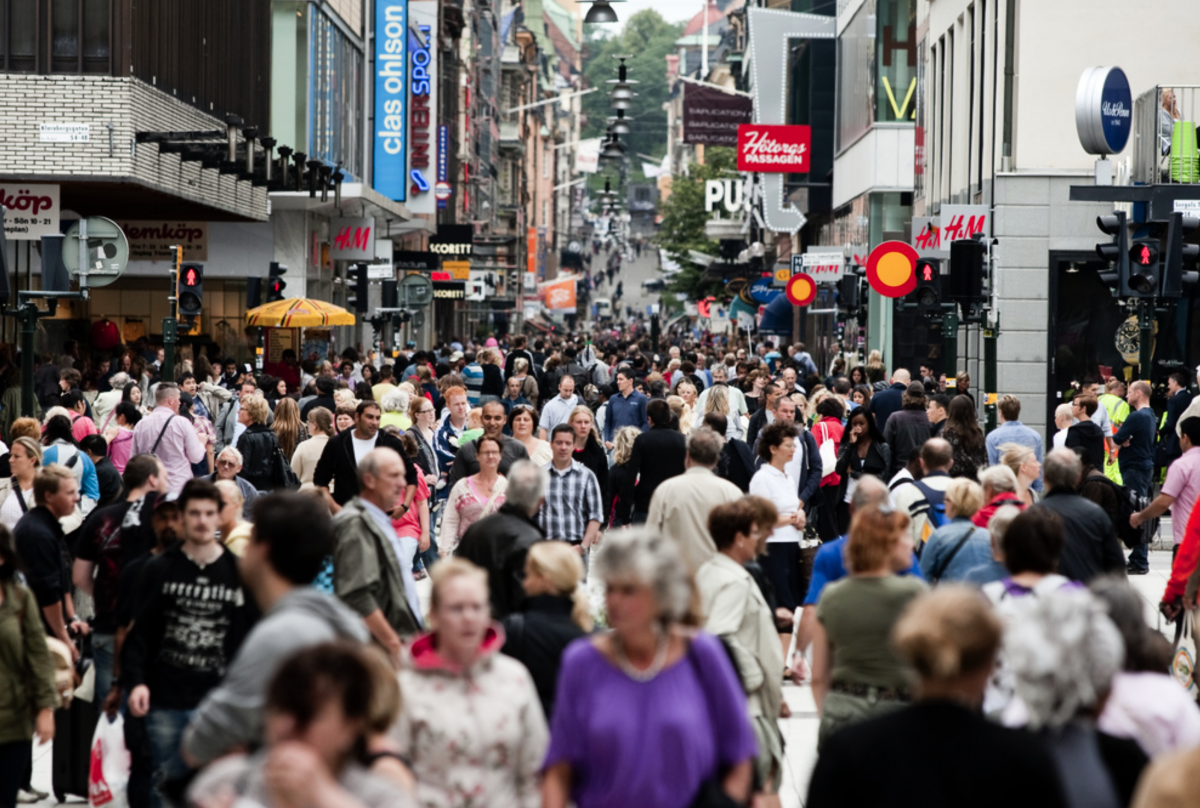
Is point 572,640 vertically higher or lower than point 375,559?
lower

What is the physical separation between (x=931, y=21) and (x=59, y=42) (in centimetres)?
1904

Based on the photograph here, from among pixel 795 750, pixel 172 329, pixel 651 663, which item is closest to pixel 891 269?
pixel 172 329

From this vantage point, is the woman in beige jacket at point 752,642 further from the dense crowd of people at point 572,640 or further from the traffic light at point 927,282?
the traffic light at point 927,282

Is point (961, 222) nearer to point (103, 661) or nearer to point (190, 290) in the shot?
point (190, 290)

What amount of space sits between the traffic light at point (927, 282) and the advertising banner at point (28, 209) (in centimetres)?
1088

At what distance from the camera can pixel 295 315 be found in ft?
91.2

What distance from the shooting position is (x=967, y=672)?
170 inches

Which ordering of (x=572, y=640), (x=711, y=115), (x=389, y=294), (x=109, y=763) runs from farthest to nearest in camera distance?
(x=711, y=115) → (x=389, y=294) → (x=109, y=763) → (x=572, y=640)

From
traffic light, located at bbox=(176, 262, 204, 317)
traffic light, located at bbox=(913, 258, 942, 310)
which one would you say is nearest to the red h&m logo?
traffic light, located at bbox=(176, 262, 204, 317)

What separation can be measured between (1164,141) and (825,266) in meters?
13.2

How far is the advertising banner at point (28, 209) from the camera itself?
2339 centimetres

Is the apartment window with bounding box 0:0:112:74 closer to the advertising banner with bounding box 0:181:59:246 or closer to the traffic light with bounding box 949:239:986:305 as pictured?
the advertising banner with bounding box 0:181:59:246

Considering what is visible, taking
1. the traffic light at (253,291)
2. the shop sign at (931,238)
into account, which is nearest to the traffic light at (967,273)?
the shop sign at (931,238)

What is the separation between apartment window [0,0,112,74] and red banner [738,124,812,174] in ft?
88.9
